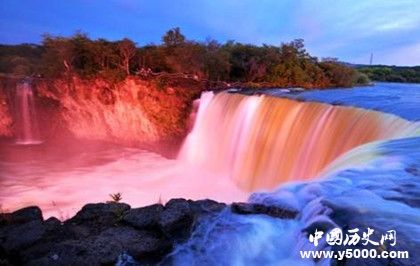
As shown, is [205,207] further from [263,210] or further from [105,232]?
[105,232]

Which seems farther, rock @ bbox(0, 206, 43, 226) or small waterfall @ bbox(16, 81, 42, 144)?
small waterfall @ bbox(16, 81, 42, 144)

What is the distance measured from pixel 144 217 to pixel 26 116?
1878 cm

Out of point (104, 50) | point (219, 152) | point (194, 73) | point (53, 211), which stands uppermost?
point (104, 50)

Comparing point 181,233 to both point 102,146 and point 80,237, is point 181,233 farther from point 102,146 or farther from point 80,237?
point 102,146

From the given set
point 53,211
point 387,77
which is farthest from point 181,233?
point 387,77

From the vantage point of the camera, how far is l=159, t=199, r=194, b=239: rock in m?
3.78

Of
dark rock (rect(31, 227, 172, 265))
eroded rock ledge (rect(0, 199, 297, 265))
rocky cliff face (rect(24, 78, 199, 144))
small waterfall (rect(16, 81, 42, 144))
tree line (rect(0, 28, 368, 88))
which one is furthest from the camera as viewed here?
small waterfall (rect(16, 81, 42, 144))

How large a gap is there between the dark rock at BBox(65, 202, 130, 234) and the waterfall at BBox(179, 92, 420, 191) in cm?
558

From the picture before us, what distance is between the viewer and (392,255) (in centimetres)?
296

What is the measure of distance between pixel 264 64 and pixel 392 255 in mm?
17523

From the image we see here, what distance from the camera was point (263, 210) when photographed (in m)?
4.15

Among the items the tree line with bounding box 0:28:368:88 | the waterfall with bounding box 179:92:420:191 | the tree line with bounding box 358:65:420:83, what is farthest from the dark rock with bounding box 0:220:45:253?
the tree line with bounding box 358:65:420:83

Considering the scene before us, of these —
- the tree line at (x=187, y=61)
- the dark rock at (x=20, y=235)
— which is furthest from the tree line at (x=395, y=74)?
the dark rock at (x=20, y=235)

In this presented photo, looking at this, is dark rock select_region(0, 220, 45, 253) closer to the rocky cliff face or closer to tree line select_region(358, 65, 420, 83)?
the rocky cliff face
